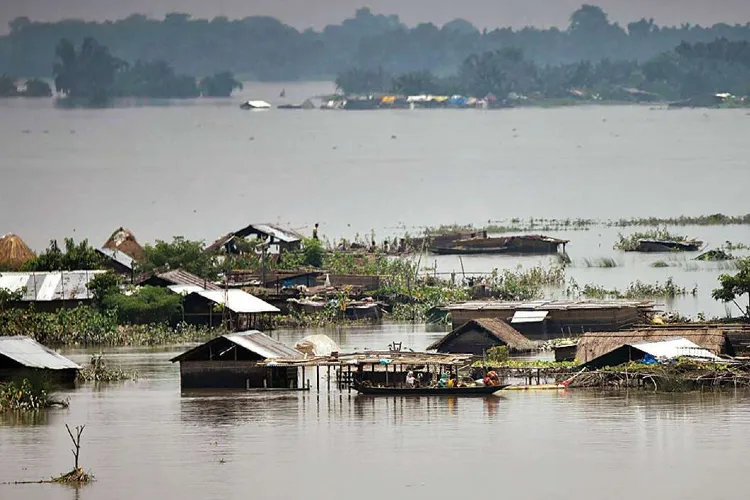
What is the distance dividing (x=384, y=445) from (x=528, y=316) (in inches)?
302

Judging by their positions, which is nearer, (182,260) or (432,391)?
(432,391)

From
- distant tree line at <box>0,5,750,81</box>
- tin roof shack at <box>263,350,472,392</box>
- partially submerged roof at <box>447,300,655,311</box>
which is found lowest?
tin roof shack at <box>263,350,472,392</box>

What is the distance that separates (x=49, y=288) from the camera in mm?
27188

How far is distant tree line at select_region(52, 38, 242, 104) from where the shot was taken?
116 meters

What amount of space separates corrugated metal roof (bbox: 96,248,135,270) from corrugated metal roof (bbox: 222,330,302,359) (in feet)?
32.6

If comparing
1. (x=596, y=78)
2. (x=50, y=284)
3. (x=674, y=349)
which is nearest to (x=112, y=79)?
(x=596, y=78)

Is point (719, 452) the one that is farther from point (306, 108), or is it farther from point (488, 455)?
point (306, 108)

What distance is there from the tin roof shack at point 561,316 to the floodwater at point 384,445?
469 cm

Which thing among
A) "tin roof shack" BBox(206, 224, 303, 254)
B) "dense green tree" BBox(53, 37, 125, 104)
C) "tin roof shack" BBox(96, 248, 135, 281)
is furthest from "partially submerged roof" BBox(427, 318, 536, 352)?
"dense green tree" BBox(53, 37, 125, 104)

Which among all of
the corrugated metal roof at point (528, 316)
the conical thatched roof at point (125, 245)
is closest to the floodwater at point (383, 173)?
the corrugated metal roof at point (528, 316)

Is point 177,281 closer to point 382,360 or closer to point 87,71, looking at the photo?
point 382,360

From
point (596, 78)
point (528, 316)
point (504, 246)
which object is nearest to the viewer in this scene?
point (528, 316)

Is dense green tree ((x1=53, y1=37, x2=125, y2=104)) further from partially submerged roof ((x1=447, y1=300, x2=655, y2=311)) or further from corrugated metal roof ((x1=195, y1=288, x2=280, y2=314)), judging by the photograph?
partially submerged roof ((x1=447, y1=300, x2=655, y2=311))

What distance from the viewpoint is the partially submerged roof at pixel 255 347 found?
2105cm
